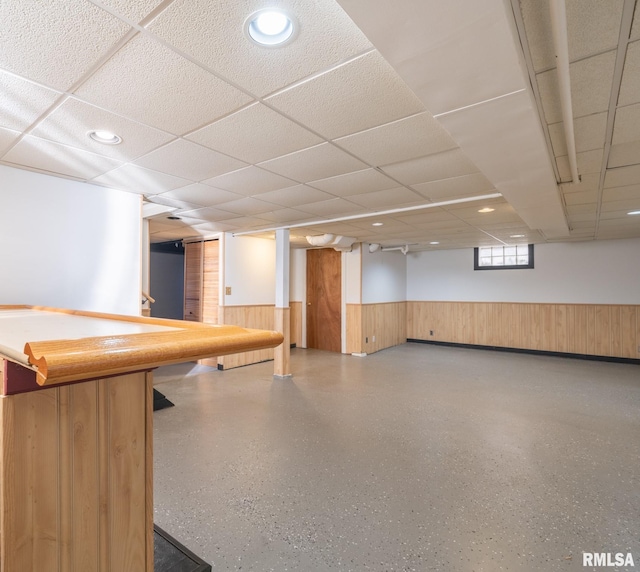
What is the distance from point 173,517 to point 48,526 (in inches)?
48.7

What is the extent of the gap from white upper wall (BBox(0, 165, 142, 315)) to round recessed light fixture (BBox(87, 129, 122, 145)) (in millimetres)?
1053

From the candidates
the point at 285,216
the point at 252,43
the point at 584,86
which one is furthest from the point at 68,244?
the point at 584,86

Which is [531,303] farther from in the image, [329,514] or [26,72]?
[26,72]

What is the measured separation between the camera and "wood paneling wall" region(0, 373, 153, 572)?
841 millimetres

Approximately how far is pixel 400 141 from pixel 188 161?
1.47 metres

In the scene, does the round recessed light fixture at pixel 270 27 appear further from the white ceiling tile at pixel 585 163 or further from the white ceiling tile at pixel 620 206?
the white ceiling tile at pixel 620 206

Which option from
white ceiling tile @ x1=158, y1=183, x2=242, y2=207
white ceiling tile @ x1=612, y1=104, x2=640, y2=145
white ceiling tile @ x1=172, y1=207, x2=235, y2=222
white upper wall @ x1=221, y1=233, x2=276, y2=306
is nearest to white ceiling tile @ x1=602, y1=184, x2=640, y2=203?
white ceiling tile @ x1=612, y1=104, x2=640, y2=145

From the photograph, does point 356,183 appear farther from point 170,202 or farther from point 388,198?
point 170,202

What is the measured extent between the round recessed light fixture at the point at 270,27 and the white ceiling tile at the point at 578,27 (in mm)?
769

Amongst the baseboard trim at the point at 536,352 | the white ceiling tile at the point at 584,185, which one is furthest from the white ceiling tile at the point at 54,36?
the baseboard trim at the point at 536,352

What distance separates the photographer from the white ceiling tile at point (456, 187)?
2.82m

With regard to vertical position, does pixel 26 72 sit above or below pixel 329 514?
above

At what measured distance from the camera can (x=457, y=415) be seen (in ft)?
11.4

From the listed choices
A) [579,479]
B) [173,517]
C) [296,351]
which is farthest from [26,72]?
[296,351]
